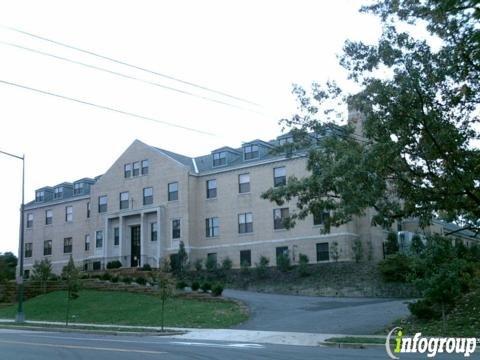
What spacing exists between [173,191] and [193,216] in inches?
110

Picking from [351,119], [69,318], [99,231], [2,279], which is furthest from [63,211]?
[351,119]

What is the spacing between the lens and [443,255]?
61.8ft

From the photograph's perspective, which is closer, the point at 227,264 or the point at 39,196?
the point at 227,264

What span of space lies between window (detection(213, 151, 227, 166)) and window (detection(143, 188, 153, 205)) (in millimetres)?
6258

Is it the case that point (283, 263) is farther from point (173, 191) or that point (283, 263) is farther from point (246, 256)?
point (173, 191)

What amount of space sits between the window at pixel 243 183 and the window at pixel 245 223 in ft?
6.13

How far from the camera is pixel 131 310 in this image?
29.8m

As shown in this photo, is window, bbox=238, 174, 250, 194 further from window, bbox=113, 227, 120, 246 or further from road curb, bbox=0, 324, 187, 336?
road curb, bbox=0, 324, 187, 336

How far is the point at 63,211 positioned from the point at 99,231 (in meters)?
7.18

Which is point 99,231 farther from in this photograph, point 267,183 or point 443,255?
point 443,255

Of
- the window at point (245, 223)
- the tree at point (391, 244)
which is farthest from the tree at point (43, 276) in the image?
the tree at point (391, 244)

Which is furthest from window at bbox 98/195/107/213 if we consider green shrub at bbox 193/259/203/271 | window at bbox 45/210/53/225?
green shrub at bbox 193/259/203/271

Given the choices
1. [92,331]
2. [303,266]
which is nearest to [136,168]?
[303,266]

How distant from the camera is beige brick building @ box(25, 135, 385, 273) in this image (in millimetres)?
42250
